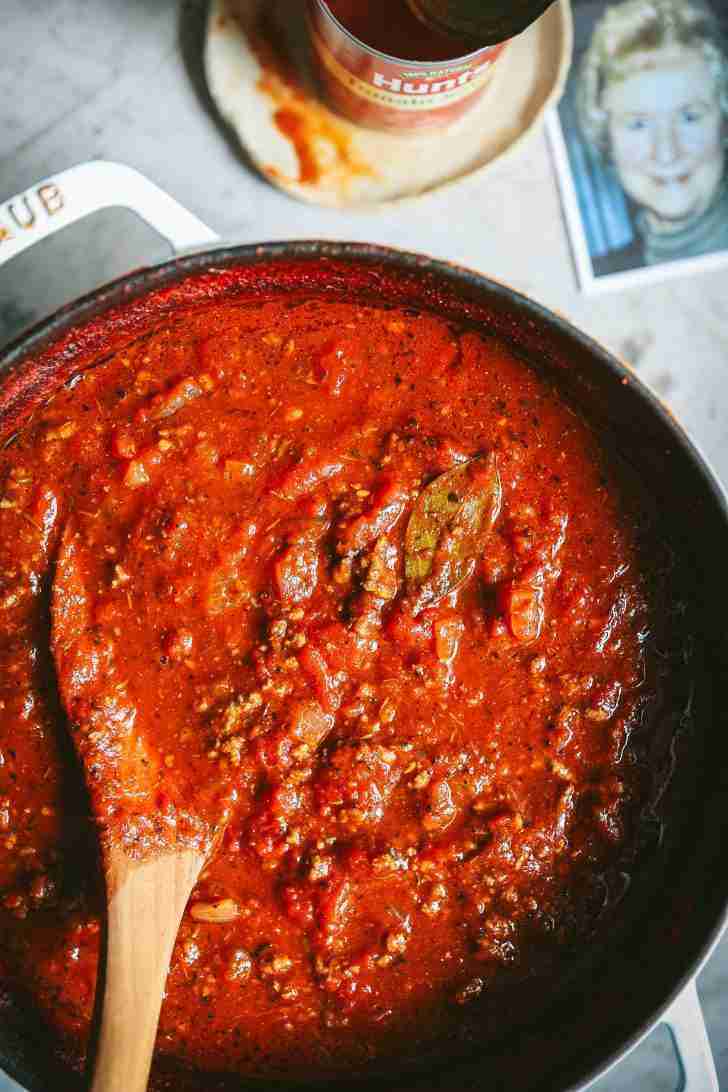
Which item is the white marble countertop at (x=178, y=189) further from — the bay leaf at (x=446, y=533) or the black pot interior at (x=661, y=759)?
the bay leaf at (x=446, y=533)

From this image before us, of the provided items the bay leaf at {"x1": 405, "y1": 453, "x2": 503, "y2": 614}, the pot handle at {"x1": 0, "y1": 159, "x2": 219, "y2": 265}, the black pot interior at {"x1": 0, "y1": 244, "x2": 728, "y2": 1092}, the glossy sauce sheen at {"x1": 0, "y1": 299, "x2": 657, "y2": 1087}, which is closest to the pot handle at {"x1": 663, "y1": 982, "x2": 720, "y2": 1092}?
the black pot interior at {"x1": 0, "y1": 244, "x2": 728, "y2": 1092}

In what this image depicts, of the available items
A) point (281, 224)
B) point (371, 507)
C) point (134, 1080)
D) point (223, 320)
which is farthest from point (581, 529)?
point (134, 1080)

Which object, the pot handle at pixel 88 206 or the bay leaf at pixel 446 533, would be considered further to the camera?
the pot handle at pixel 88 206

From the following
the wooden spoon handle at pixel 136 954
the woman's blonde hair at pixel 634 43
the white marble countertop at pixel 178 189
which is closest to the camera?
the wooden spoon handle at pixel 136 954

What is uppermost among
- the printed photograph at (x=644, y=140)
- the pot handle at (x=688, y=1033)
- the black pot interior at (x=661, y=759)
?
the printed photograph at (x=644, y=140)

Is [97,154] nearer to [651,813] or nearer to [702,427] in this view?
[702,427]

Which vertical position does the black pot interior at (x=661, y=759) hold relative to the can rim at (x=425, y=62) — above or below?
below

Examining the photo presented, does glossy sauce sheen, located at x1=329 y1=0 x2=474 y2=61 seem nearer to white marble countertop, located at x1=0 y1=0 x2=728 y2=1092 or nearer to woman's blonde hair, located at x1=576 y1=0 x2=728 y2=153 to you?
white marble countertop, located at x1=0 y1=0 x2=728 y2=1092

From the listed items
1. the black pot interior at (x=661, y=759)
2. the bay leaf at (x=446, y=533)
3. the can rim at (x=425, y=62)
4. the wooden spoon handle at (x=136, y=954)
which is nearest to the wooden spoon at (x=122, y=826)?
the wooden spoon handle at (x=136, y=954)

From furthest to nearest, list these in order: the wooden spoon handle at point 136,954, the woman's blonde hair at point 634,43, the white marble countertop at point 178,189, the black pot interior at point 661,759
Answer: the woman's blonde hair at point 634,43 < the white marble countertop at point 178,189 < the black pot interior at point 661,759 < the wooden spoon handle at point 136,954
